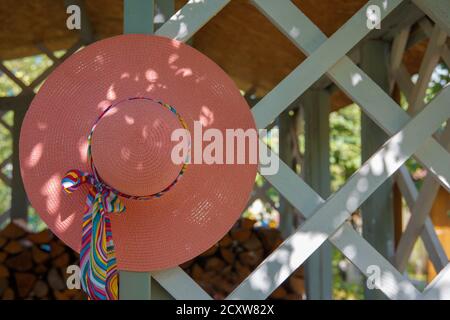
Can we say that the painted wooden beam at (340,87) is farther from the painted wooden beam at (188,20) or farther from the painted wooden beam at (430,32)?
the painted wooden beam at (430,32)

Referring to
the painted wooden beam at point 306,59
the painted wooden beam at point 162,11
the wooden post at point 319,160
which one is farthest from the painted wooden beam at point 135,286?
the wooden post at point 319,160

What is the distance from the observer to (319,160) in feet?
19.6

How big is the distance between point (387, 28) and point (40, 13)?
11.3 feet

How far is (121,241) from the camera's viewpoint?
2334 millimetres

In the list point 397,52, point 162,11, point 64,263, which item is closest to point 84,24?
point 64,263

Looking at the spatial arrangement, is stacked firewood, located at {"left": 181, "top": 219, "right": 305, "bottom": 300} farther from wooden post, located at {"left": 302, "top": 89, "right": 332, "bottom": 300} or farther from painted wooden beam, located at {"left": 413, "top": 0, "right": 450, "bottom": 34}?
painted wooden beam, located at {"left": 413, "top": 0, "right": 450, "bottom": 34}

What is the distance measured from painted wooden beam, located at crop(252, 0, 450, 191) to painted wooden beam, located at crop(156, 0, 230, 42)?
21cm

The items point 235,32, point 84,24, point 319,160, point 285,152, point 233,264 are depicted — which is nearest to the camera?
point 235,32

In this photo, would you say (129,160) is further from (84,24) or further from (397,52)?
(84,24)

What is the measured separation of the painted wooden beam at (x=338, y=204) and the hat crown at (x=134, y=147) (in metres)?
0.47

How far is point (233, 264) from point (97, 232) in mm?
4496

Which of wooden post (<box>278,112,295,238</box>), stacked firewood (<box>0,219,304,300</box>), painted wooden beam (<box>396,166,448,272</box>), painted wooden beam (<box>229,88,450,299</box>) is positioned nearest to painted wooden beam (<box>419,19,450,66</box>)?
painted wooden beam (<box>396,166,448,272</box>)

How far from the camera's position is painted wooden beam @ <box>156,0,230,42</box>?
94.0 inches
